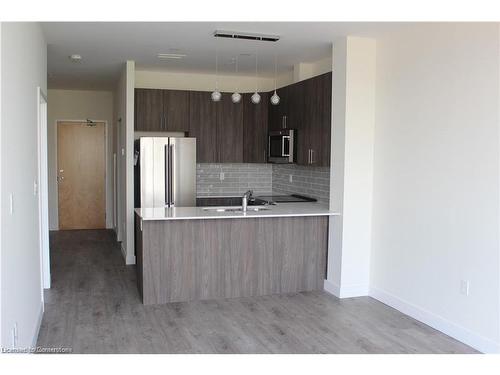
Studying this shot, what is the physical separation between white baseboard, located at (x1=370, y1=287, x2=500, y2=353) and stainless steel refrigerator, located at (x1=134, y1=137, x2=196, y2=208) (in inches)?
115

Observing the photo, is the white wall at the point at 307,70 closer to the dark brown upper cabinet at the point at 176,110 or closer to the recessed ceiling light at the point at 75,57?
the dark brown upper cabinet at the point at 176,110

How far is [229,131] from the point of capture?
7.25m

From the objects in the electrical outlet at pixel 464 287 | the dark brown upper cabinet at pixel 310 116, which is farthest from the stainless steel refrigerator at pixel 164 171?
the electrical outlet at pixel 464 287

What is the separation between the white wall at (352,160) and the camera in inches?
197

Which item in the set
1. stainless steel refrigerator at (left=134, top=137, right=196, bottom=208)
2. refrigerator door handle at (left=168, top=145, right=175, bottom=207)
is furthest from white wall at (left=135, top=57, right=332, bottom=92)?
refrigerator door handle at (left=168, top=145, right=175, bottom=207)

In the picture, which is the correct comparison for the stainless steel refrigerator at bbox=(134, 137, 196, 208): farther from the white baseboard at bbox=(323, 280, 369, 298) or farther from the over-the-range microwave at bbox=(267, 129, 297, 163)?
the white baseboard at bbox=(323, 280, 369, 298)

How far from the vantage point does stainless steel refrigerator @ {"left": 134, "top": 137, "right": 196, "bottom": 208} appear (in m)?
6.66

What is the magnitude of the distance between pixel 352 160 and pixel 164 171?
2.76 m

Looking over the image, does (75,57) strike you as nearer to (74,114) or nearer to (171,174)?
(171,174)

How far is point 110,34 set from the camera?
4.93 meters

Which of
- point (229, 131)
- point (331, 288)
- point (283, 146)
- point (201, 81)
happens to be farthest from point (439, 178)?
point (201, 81)

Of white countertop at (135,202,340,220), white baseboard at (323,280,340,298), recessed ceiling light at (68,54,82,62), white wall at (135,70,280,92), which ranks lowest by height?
white baseboard at (323,280,340,298)

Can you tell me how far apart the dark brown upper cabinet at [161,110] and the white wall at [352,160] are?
2552mm
